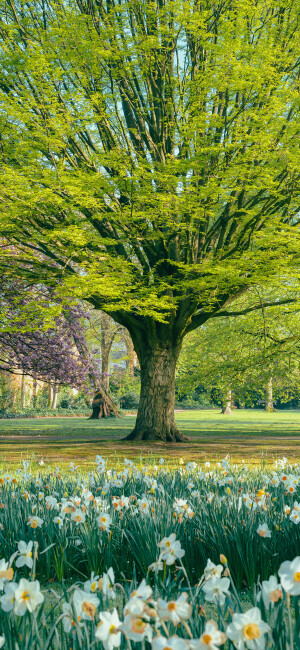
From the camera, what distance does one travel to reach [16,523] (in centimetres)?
335

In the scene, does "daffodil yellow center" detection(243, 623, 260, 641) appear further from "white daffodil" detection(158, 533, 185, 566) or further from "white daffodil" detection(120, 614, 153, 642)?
"white daffodil" detection(158, 533, 185, 566)

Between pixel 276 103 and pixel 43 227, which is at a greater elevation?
pixel 276 103

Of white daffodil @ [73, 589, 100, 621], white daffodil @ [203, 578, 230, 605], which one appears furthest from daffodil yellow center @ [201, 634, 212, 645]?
white daffodil @ [203, 578, 230, 605]

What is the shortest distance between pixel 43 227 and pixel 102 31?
3.64 meters

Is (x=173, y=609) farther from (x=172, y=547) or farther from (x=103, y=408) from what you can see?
(x=103, y=408)

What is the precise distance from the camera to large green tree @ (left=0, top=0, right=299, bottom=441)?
28.6ft

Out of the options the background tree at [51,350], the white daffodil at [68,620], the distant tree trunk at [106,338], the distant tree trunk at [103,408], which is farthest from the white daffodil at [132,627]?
the distant tree trunk at [103,408]

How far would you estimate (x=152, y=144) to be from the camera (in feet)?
36.3

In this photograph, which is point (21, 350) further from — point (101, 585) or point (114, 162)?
point (101, 585)

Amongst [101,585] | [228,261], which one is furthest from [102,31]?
[101,585]

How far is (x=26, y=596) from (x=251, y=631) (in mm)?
636

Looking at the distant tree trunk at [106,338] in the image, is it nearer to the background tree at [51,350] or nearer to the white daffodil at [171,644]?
the background tree at [51,350]

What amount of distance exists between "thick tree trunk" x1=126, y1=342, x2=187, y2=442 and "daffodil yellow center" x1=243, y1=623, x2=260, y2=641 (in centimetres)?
1077

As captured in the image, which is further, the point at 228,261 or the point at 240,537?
the point at 228,261
